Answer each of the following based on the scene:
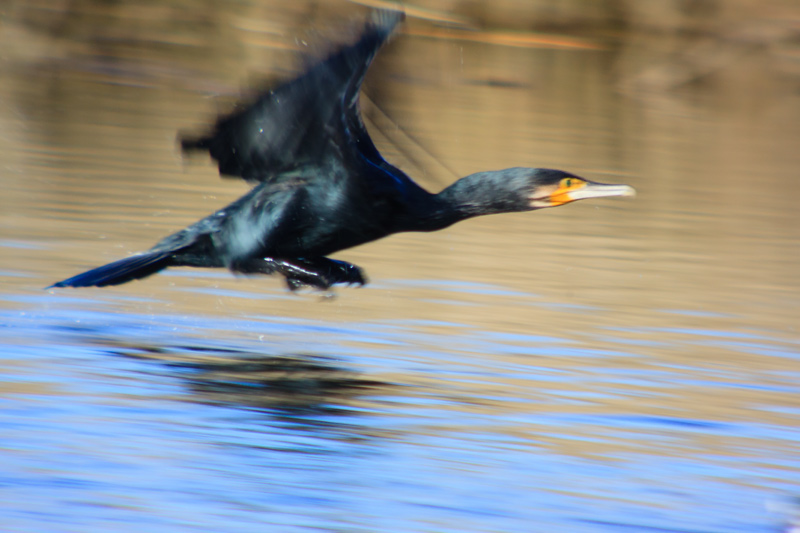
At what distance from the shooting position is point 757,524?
12.5 feet

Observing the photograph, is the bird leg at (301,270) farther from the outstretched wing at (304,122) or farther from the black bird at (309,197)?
the outstretched wing at (304,122)

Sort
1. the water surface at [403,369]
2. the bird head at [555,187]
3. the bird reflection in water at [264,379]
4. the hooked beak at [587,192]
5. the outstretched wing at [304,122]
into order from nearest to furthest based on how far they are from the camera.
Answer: the water surface at [403,369]
the bird reflection in water at [264,379]
the outstretched wing at [304,122]
the hooked beak at [587,192]
the bird head at [555,187]

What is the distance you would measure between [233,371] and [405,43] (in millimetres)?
19815

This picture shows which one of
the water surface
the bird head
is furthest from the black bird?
the water surface

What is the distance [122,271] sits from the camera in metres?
5.66

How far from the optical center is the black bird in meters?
5.46

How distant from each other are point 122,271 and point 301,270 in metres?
0.80

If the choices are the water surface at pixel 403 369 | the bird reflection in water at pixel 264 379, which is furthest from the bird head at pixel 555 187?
the bird reflection in water at pixel 264 379

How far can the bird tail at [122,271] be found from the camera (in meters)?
5.62

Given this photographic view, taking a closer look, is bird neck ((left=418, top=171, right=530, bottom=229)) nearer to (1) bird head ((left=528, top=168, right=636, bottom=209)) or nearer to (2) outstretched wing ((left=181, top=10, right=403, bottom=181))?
(1) bird head ((left=528, top=168, right=636, bottom=209))

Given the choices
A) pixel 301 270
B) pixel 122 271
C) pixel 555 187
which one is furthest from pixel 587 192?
pixel 122 271

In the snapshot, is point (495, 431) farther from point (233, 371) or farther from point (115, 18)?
point (115, 18)

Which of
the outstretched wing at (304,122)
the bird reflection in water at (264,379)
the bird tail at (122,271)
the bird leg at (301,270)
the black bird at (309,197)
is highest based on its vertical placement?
the outstretched wing at (304,122)

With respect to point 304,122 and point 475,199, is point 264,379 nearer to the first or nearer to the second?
point 304,122
